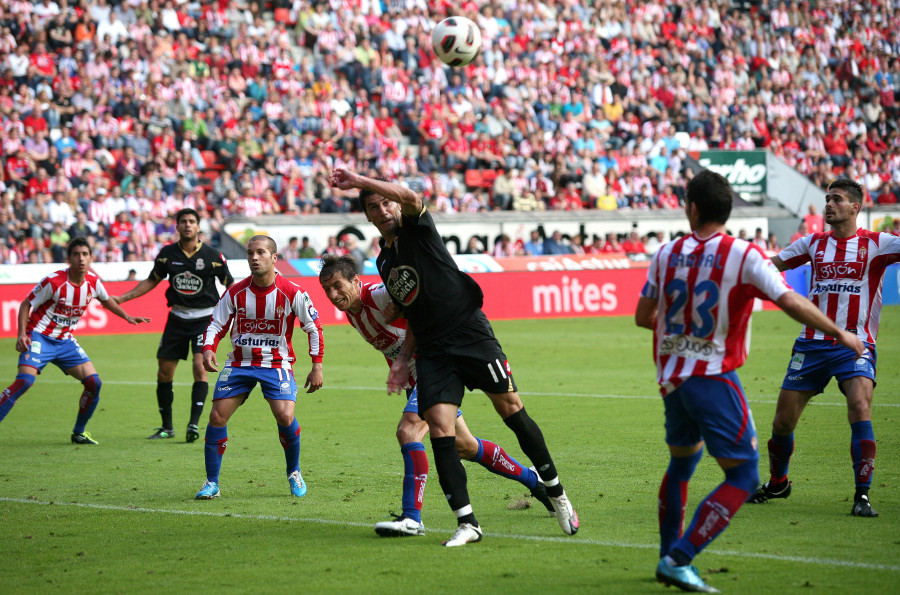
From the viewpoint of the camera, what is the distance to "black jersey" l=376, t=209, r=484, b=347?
21.3 ft

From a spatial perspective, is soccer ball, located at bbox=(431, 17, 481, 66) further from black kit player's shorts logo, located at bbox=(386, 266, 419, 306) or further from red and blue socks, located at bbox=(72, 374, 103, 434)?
black kit player's shorts logo, located at bbox=(386, 266, 419, 306)

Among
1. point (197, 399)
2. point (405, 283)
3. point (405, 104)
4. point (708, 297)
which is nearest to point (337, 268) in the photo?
point (405, 283)

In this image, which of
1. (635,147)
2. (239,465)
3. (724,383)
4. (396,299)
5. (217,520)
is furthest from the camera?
(635,147)

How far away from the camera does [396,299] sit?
664 centimetres

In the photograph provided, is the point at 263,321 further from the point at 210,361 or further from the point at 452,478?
the point at 452,478

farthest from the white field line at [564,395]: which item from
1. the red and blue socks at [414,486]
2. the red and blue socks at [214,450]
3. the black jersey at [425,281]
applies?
the black jersey at [425,281]

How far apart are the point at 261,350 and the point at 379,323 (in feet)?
4.99

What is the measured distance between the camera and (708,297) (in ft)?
17.3

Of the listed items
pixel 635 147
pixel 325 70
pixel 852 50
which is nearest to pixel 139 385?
pixel 325 70

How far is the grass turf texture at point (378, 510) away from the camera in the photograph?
5656 millimetres

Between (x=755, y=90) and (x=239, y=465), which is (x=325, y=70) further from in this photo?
(x=239, y=465)

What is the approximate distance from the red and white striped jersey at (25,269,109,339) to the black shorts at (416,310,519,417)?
5.73m

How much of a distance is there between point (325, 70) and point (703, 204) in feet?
90.8

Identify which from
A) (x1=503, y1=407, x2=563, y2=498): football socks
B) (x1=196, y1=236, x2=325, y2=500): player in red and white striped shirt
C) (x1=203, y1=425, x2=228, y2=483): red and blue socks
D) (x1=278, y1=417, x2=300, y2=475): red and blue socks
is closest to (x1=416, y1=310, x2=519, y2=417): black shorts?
(x1=503, y1=407, x2=563, y2=498): football socks
